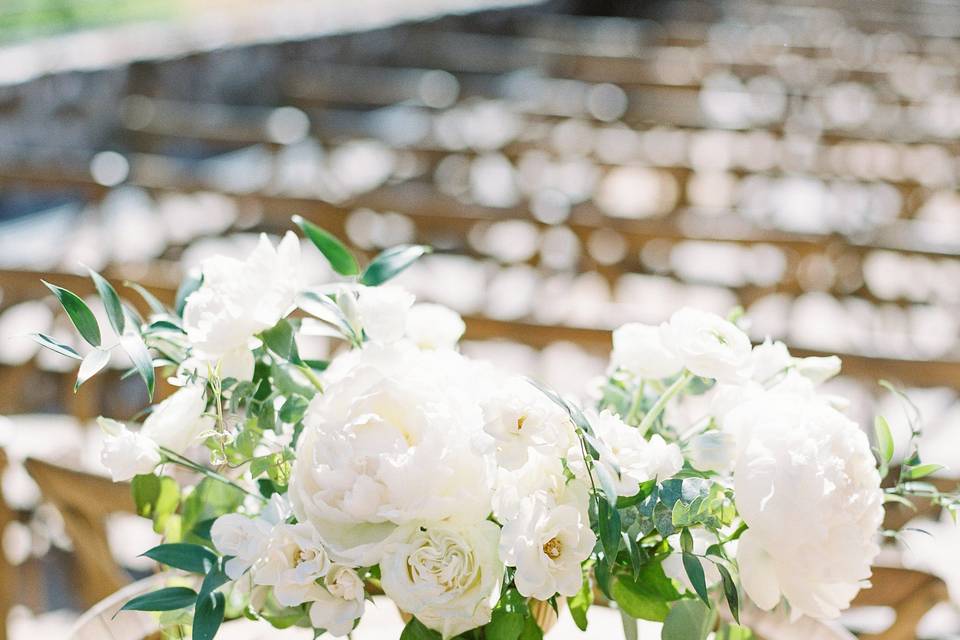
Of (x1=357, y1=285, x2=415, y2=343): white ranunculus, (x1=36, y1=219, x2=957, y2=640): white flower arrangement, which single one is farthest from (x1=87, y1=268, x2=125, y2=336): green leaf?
(x1=357, y1=285, x2=415, y2=343): white ranunculus

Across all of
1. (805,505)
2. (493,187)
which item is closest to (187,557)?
(805,505)

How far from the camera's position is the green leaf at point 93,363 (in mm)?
851

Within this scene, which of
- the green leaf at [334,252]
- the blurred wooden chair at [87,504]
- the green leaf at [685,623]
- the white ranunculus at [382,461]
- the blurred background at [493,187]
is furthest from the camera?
the blurred background at [493,187]

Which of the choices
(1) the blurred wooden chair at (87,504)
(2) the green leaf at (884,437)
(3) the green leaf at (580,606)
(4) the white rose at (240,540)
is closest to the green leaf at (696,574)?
(3) the green leaf at (580,606)

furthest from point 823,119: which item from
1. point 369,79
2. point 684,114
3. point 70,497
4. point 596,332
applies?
point 70,497

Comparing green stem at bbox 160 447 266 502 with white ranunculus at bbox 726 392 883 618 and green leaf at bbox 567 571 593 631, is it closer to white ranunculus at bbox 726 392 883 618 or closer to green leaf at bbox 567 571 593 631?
green leaf at bbox 567 571 593 631

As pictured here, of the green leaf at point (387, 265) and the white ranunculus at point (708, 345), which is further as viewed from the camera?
the green leaf at point (387, 265)

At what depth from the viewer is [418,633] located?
89 cm

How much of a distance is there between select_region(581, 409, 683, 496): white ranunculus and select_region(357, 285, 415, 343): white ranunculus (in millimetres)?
192

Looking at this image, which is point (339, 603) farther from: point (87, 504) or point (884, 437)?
point (87, 504)

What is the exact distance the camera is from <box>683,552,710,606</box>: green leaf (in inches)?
32.4

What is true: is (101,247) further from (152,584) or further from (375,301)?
(375,301)

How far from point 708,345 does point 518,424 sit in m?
0.20

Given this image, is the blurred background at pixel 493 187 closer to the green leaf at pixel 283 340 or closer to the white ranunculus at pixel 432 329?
the green leaf at pixel 283 340
